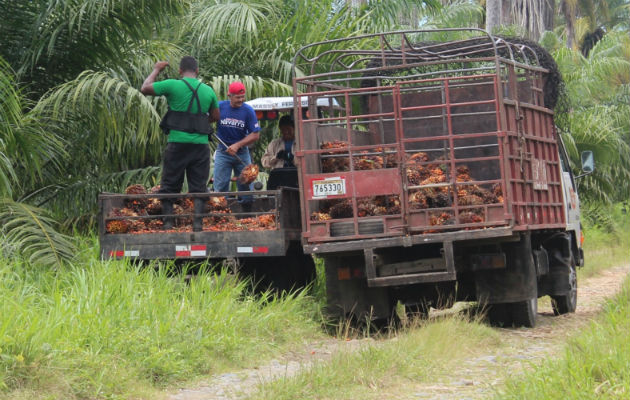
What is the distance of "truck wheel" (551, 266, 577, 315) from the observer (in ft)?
40.3

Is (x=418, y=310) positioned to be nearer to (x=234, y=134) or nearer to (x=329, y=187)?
(x=329, y=187)

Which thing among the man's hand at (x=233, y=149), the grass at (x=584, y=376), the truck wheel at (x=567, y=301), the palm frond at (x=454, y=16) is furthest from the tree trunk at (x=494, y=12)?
the grass at (x=584, y=376)

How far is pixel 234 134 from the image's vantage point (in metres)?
11.5

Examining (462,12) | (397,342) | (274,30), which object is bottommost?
(397,342)

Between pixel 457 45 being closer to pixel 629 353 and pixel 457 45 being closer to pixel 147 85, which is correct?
pixel 147 85

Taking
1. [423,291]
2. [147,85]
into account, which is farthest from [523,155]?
[147,85]

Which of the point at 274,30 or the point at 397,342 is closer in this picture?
the point at 397,342

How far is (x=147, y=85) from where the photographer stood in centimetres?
1015

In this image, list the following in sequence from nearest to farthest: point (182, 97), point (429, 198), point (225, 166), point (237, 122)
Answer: point (429, 198) → point (182, 97) → point (237, 122) → point (225, 166)

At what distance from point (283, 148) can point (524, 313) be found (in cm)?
334

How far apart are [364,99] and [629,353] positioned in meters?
7.02

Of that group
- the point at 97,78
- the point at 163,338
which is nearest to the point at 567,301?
the point at 97,78

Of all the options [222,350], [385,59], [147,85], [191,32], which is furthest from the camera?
[191,32]

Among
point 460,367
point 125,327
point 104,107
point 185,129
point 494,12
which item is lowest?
point 460,367
